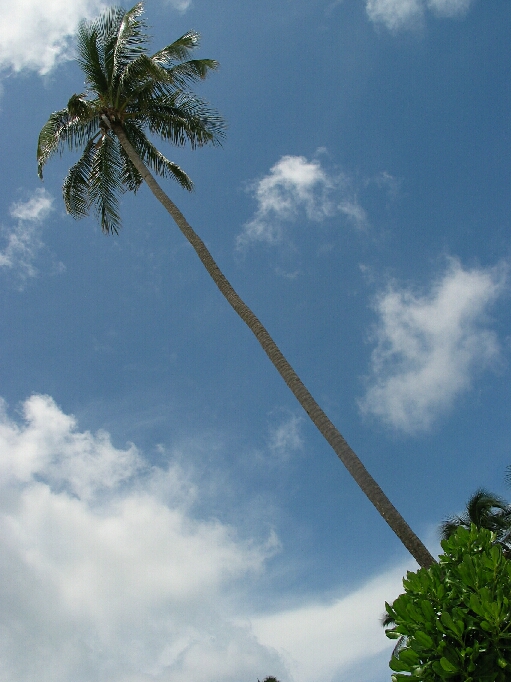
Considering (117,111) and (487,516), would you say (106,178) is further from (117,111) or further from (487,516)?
(487,516)

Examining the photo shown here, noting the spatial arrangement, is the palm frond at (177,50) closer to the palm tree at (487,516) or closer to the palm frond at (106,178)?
the palm frond at (106,178)

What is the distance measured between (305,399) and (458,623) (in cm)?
472

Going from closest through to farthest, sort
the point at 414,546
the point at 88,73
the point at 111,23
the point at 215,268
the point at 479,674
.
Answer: the point at 479,674 → the point at 414,546 → the point at 215,268 → the point at 88,73 → the point at 111,23

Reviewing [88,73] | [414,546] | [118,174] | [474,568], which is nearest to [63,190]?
[118,174]

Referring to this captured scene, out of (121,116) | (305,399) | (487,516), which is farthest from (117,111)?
(487,516)

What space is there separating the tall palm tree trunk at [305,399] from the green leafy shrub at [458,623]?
7.63 feet

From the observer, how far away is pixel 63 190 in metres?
14.8

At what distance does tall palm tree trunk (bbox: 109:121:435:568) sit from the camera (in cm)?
640

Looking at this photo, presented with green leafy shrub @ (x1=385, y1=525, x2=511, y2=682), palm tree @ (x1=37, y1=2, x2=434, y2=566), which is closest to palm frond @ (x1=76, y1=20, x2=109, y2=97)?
palm tree @ (x1=37, y1=2, x2=434, y2=566)

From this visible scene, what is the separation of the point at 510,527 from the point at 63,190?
2170 cm

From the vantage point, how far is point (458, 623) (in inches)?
139

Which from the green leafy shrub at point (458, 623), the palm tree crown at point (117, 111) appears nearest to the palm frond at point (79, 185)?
the palm tree crown at point (117, 111)

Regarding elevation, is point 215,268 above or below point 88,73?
below

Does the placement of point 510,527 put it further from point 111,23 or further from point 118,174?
point 111,23
